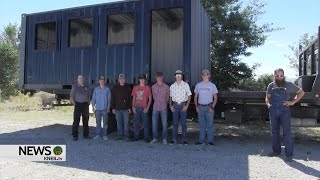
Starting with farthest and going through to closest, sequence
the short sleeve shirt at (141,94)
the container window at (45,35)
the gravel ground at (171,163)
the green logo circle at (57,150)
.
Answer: the container window at (45,35), the short sleeve shirt at (141,94), the green logo circle at (57,150), the gravel ground at (171,163)

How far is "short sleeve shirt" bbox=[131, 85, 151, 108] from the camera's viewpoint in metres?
8.47

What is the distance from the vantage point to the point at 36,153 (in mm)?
6527

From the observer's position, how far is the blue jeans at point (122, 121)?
883 centimetres

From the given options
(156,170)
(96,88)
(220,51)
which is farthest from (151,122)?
(220,51)

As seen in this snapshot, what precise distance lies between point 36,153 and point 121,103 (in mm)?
2686

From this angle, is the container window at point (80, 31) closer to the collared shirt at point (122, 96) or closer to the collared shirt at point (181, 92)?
the collared shirt at point (122, 96)

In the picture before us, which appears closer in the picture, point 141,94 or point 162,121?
point 162,121

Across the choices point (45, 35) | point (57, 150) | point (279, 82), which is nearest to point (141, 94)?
point (57, 150)

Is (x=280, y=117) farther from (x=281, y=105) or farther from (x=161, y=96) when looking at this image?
(x=161, y=96)

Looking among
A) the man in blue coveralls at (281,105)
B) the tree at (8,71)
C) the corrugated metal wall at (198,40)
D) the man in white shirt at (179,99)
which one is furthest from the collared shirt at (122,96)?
the tree at (8,71)

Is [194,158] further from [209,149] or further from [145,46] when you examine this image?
[145,46]

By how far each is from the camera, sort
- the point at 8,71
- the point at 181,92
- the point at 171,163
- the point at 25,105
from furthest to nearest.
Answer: the point at 8,71
the point at 25,105
the point at 181,92
the point at 171,163

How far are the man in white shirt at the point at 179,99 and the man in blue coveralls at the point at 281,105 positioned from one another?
6.16 ft

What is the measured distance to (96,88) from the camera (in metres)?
8.95
